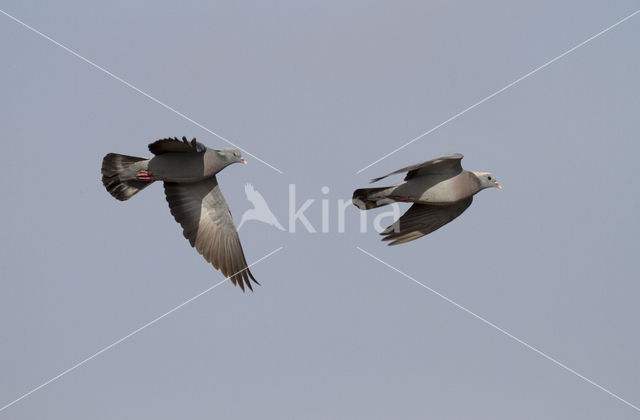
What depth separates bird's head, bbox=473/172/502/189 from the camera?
15.4 meters

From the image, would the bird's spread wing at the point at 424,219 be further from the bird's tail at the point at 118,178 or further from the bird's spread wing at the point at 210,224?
the bird's tail at the point at 118,178

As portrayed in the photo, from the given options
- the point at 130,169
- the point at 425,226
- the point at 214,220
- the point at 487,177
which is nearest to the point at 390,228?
the point at 425,226

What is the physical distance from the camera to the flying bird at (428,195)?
15.0m

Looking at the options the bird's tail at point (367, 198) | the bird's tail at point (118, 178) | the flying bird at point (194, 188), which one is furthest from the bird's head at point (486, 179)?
the bird's tail at point (118, 178)

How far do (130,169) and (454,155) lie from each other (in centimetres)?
460

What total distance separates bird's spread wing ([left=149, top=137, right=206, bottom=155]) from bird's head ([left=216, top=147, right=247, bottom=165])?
0.37 m

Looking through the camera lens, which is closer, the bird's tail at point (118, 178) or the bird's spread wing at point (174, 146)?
the bird's spread wing at point (174, 146)

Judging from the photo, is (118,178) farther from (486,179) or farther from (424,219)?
(486,179)

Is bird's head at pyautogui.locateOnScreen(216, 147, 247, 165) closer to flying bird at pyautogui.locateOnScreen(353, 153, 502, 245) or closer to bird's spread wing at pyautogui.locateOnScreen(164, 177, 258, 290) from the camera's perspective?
bird's spread wing at pyautogui.locateOnScreen(164, 177, 258, 290)

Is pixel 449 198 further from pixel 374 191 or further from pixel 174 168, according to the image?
pixel 174 168

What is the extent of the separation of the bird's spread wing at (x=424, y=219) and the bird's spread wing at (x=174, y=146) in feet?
9.56

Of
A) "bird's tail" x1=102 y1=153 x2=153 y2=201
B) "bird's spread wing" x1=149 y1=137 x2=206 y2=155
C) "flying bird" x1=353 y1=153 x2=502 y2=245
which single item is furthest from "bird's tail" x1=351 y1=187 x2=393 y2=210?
"bird's tail" x1=102 y1=153 x2=153 y2=201

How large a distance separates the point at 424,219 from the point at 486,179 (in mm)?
1052

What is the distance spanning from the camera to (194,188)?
15961 mm
